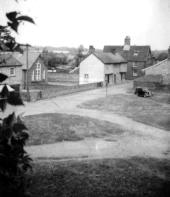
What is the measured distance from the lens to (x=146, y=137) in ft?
60.6

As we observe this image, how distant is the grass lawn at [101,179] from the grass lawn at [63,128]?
5.72 metres

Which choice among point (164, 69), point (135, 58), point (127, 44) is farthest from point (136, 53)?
point (164, 69)

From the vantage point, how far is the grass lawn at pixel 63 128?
17.9 meters

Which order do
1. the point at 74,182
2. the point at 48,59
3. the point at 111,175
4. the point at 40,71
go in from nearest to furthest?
the point at 74,182, the point at 111,175, the point at 40,71, the point at 48,59

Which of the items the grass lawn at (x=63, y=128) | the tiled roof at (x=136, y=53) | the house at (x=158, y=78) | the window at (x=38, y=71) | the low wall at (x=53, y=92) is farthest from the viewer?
the tiled roof at (x=136, y=53)

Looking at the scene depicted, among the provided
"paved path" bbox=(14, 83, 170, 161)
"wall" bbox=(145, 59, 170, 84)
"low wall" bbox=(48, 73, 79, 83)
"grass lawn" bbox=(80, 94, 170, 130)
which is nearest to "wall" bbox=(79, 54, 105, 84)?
"low wall" bbox=(48, 73, 79, 83)

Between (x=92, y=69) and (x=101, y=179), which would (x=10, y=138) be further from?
(x=92, y=69)

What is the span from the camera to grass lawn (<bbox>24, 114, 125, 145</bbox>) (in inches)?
705

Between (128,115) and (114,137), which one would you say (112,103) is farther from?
(114,137)

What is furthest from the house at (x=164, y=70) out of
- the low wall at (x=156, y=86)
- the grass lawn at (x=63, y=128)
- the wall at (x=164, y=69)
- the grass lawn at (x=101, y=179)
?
the grass lawn at (x=101, y=179)

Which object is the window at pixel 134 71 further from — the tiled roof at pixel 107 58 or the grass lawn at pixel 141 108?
the grass lawn at pixel 141 108

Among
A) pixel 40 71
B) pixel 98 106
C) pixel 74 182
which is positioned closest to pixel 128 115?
pixel 98 106

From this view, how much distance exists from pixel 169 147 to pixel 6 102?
1547 cm

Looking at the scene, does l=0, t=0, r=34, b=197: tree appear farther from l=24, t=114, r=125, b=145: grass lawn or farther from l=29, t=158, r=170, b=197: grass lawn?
l=24, t=114, r=125, b=145: grass lawn
